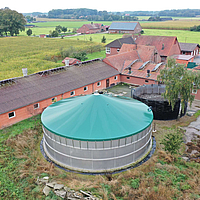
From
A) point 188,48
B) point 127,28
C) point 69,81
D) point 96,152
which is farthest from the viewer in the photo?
point 127,28

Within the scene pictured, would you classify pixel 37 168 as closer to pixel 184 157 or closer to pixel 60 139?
pixel 60 139

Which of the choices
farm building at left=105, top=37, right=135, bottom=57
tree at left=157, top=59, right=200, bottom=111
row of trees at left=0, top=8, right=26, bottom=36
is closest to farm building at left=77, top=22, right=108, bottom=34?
row of trees at left=0, top=8, right=26, bottom=36

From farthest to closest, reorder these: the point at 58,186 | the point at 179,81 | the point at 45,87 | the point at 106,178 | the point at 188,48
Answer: the point at 188,48, the point at 45,87, the point at 179,81, the point at 106,178, the point at 58,186

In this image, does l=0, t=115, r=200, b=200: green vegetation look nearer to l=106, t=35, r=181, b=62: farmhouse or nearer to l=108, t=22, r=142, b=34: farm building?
l=106, t=35, r=181, b=62: farmhouse

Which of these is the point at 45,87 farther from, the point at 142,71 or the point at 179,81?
the point at 142,71

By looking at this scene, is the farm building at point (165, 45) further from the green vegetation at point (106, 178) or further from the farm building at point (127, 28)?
the farm building at point (127, 28)

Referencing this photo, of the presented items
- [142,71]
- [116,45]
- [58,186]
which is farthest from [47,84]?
[116,45]
